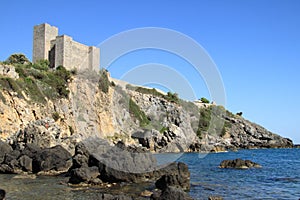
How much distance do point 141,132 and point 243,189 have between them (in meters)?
39.7

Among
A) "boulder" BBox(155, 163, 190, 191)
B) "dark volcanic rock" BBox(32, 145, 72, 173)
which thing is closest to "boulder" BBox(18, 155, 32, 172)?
"dark volcanic rock" BBox(32, 145, 72, 173)

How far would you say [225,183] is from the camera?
71.3 ft

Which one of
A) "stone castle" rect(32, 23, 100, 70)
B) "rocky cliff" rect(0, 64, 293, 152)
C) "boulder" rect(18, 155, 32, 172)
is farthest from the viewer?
"stone castle" rect(32, 23, 100, 70)

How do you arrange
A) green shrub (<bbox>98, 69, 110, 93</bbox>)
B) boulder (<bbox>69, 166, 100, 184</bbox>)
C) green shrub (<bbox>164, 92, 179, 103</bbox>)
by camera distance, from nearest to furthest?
boulder (<bbox>69, 166, 100, 184</bbox>) < green shrub (<bbox>98, 69, 110, 93</bbox>) < green shrub (<bbox>164, 92, 179, 103</bbox>)

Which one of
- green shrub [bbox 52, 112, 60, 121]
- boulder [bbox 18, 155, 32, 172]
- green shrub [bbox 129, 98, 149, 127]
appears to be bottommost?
boulder [bbox 18, 155, 32, 172]

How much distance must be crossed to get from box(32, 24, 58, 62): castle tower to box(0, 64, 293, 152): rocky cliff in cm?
697

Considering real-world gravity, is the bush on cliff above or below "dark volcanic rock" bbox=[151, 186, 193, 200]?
above

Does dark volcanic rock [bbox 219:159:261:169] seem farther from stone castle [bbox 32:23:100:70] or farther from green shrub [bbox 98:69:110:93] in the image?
stone castle [bbox 32:23:100:70]

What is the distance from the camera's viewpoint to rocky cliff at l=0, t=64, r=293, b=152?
34.0m

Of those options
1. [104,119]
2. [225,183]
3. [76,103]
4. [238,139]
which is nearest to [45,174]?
[225,183]

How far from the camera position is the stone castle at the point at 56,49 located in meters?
54.7

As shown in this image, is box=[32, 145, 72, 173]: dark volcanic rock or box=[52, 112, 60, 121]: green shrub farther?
box=[52, 112, 60, 121]: green shrub

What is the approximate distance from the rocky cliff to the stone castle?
5.29 metres

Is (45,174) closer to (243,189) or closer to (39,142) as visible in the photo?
(39,142)
